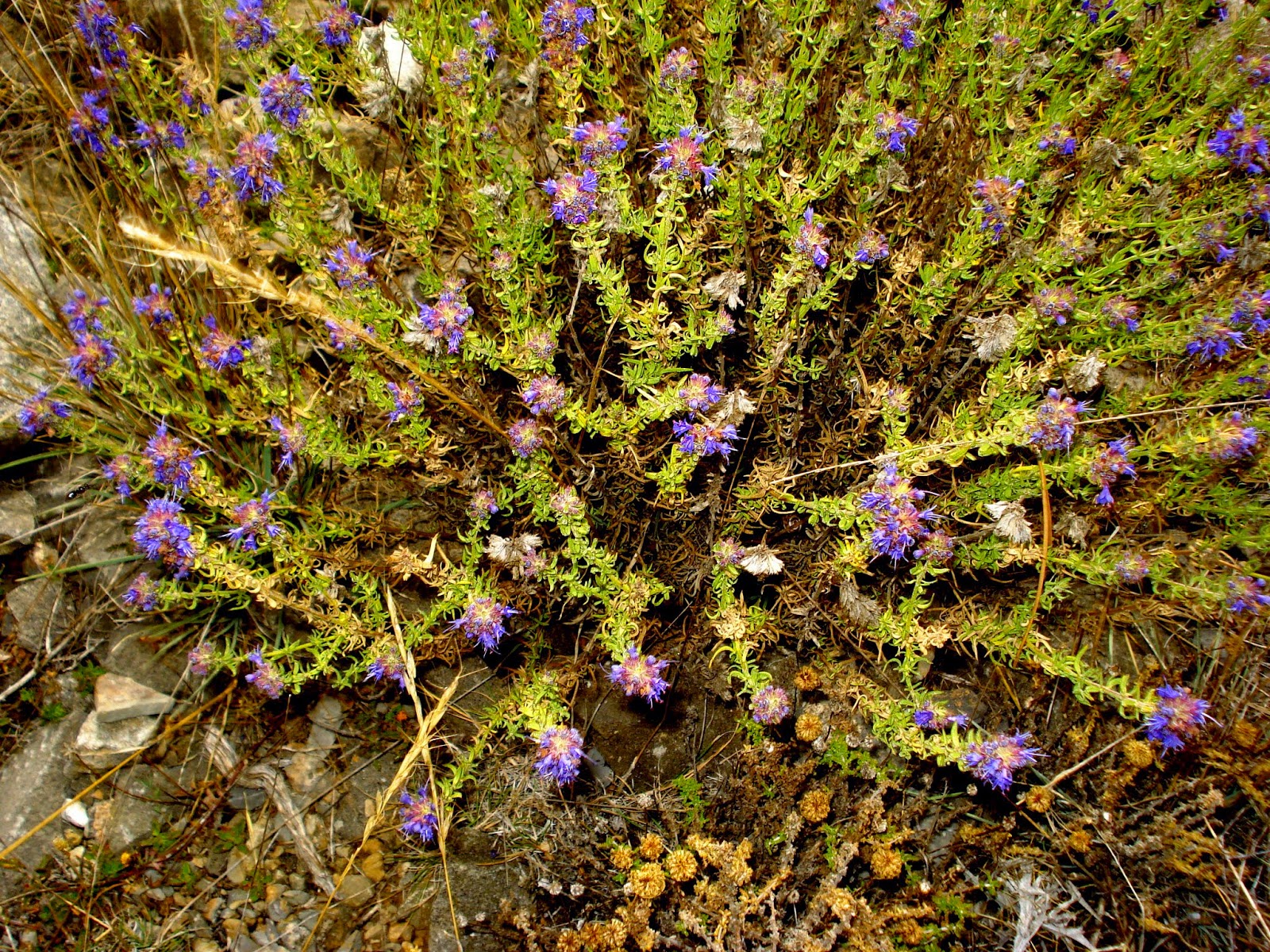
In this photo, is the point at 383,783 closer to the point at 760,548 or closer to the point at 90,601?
the point at 90,601

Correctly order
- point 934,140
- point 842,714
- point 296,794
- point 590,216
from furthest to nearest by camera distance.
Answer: point 934,140 → point 296,794 → point 842,714 → point 590,216

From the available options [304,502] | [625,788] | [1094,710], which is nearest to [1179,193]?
[1094,710]

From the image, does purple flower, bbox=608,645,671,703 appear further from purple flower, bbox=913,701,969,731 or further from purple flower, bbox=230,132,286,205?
purple flower, bbox=230,132,286,205

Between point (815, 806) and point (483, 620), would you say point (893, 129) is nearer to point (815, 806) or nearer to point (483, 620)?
point (483, 620)

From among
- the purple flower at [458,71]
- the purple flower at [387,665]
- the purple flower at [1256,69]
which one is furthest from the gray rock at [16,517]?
the purple flower at [1256,69]

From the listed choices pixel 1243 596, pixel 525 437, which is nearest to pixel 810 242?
pixel 525 437

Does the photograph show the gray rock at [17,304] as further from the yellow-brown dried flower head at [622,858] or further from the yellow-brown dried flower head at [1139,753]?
the yellow-brown dried flower head at [1139,753]

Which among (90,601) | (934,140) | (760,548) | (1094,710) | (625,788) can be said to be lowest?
(625,788)
